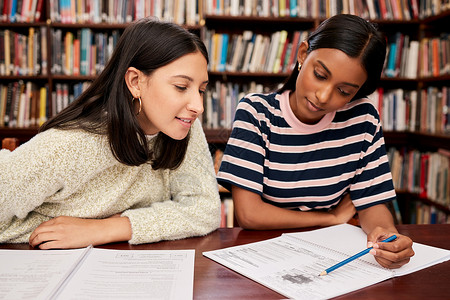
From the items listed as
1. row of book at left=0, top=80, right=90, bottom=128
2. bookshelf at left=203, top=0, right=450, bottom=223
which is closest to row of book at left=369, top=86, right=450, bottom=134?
bookshelf at left=203, top=0, right=450, bottom=223

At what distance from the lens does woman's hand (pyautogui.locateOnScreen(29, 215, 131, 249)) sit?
0.85 metres

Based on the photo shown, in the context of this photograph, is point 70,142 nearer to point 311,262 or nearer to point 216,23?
point 311,262

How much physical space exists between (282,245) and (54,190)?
1.66 ft

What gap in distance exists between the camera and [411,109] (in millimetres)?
2947

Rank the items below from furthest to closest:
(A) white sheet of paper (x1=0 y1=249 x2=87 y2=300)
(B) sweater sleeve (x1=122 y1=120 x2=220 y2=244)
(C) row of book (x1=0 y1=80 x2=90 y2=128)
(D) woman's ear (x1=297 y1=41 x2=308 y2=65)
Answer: (C) row of book (x1=0 y1=80 x2=90 y2=128) → (D) woman's ear (x1=297 y1=41 x2=308 y2=65) → (B) sweater sleeve (x1=122 y1=120 x2=220 y2=244) → (A) white sheet of paper (x1=0 y1=249 x2=87 y2=300)

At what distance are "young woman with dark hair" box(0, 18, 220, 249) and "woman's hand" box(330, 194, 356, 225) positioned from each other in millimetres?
360

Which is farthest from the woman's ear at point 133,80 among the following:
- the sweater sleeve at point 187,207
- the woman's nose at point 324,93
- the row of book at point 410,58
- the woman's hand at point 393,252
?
the row of book at point 410,58

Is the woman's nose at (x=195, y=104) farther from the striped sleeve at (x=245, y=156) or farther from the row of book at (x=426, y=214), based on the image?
the row of book at (x=426, y=214)

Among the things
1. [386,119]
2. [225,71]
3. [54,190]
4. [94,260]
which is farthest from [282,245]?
[386,119]

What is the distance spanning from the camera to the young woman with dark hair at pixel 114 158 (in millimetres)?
852

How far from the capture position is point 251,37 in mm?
2857

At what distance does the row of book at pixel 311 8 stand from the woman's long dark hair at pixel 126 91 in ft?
6.40

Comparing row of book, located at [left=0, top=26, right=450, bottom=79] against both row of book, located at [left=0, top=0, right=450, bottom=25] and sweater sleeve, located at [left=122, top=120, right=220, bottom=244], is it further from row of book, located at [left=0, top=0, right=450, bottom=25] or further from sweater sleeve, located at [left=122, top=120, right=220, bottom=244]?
sweater sleeve, located at [left=122, top=120, right=220, bottom=244]

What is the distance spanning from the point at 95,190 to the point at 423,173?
254 cm
